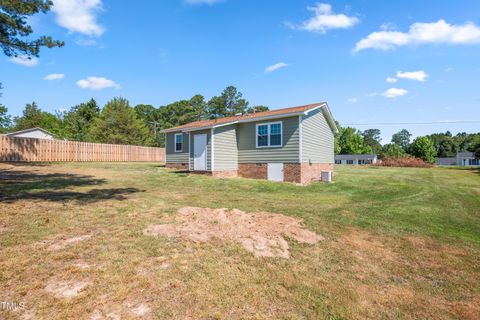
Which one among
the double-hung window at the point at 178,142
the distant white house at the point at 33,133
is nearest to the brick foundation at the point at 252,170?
the double-hung window at the point at 178,142

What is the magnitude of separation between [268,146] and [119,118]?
37624 millimetres

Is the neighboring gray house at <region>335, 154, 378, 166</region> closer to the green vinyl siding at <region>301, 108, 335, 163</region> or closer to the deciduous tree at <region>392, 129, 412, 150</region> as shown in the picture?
the green vinyl siding at <region>301, 108, 335, 163</region>

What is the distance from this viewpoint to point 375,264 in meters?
4.66

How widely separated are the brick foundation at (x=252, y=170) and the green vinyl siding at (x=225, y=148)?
44 cm

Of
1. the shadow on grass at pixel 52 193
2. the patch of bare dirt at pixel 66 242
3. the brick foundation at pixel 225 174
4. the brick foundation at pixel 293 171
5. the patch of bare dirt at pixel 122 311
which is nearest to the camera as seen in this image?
the patch of bare dirt at pixel 122 311

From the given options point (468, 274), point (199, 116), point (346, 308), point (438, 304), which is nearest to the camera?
point (346, 308)

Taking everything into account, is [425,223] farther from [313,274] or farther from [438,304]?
[313,274]

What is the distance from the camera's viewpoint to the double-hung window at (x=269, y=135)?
15.3 metres

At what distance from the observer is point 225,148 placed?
16.3 m

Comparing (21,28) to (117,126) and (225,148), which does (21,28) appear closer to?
(225,148)

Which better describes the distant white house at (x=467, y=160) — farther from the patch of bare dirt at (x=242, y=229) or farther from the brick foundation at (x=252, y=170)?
the patch of bare dirt at (x=242, y=229)

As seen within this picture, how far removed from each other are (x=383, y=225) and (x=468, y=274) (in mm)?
2524

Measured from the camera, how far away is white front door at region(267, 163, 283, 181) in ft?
49.4

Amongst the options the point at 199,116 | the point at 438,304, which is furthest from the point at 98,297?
the point at 199,116
